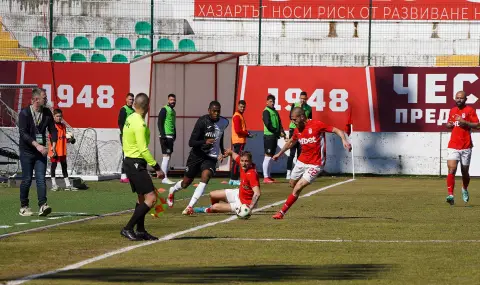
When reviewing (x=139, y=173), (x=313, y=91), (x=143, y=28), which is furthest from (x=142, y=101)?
(x=143, y=28)

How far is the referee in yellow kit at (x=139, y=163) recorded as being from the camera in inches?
545

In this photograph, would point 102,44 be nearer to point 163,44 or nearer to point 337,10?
point 163,44

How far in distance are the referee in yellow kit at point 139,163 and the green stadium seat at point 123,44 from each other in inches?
964

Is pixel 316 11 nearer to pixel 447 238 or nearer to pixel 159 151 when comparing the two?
pixel 159 151

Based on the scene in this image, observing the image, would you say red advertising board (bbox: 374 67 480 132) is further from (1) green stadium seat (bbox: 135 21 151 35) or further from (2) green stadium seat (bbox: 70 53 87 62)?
(2) green stadium seat (bbox: 70 53 87 62)

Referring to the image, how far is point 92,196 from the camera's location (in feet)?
77.0

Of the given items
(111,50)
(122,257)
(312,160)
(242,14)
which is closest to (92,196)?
(312,160)

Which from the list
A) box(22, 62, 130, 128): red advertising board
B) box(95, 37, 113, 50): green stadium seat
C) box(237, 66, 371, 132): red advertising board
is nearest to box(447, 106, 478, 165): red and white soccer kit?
box(237, 66, 371, 132): red advertising board

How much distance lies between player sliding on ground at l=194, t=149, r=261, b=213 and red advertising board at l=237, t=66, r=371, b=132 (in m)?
15.3

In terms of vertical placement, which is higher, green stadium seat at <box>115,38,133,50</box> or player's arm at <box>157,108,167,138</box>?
green stadium seat at <box>115,38,133,50</box>

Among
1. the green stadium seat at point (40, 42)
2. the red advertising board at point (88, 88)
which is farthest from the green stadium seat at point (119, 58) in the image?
the red advertising board at point (88, 88)

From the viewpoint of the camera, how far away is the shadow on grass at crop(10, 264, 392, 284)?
10312 mm

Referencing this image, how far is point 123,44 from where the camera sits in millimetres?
38406

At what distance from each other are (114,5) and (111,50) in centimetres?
391
